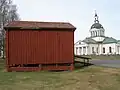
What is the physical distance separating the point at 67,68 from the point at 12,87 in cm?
906

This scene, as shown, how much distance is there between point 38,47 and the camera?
19016mm

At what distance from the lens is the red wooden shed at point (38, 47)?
18656 millimetres

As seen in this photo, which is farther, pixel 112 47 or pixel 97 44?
pixel 97 44

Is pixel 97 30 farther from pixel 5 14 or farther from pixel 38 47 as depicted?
pixel 38 47

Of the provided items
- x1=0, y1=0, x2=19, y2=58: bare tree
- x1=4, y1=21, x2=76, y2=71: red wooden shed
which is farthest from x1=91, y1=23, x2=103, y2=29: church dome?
x1=4, y1=21, x2=76, y2=71: red wooden shed

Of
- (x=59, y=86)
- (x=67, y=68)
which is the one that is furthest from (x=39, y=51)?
(x=59, y=86)

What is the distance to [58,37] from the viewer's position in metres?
19.4

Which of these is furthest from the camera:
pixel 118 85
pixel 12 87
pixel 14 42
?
pixel 14 42

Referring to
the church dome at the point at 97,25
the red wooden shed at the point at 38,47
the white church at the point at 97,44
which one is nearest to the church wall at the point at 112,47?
the white church at the point at 97,44

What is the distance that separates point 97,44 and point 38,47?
78.7 meters

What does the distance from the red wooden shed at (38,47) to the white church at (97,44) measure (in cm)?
7321

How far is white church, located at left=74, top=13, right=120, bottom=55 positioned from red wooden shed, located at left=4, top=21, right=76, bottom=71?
240ft

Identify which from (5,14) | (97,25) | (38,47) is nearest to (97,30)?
(97,25)

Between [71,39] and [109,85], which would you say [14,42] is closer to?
[71,39]
